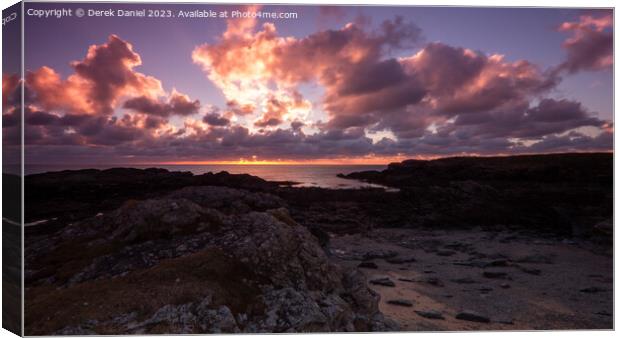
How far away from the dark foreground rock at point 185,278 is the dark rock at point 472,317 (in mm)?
3027

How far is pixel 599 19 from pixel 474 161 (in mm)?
6086

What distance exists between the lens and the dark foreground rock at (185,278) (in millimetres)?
8383

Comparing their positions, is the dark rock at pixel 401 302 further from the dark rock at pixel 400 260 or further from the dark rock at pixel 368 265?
the dark rock at pixel 400 260

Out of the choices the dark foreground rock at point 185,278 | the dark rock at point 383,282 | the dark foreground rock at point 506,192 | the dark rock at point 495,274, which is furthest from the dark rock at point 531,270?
the dark foreground rock at point 185,278

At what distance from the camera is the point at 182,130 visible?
1341 cm

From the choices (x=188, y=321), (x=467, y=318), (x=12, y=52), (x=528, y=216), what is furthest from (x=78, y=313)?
(x=528, y=216)

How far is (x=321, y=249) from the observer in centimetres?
1116

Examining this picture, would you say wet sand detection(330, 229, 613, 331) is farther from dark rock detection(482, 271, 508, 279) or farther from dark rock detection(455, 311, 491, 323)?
dark rock detection(455, 311, 491, 323)

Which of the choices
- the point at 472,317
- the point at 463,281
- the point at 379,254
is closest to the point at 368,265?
the point at 379,254

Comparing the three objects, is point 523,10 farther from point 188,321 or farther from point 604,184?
point 188,321

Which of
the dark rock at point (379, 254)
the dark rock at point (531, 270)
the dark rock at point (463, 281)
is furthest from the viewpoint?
the dark rock at point (379, 254)

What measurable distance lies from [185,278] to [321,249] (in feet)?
12.1

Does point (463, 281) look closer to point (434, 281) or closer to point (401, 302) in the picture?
point (434, 281)

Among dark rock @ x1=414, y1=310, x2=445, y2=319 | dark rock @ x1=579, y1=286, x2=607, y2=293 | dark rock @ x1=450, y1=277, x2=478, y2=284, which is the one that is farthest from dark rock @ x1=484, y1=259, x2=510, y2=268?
dark rock @ x1=414, y1=310, x2=445, y2=319
